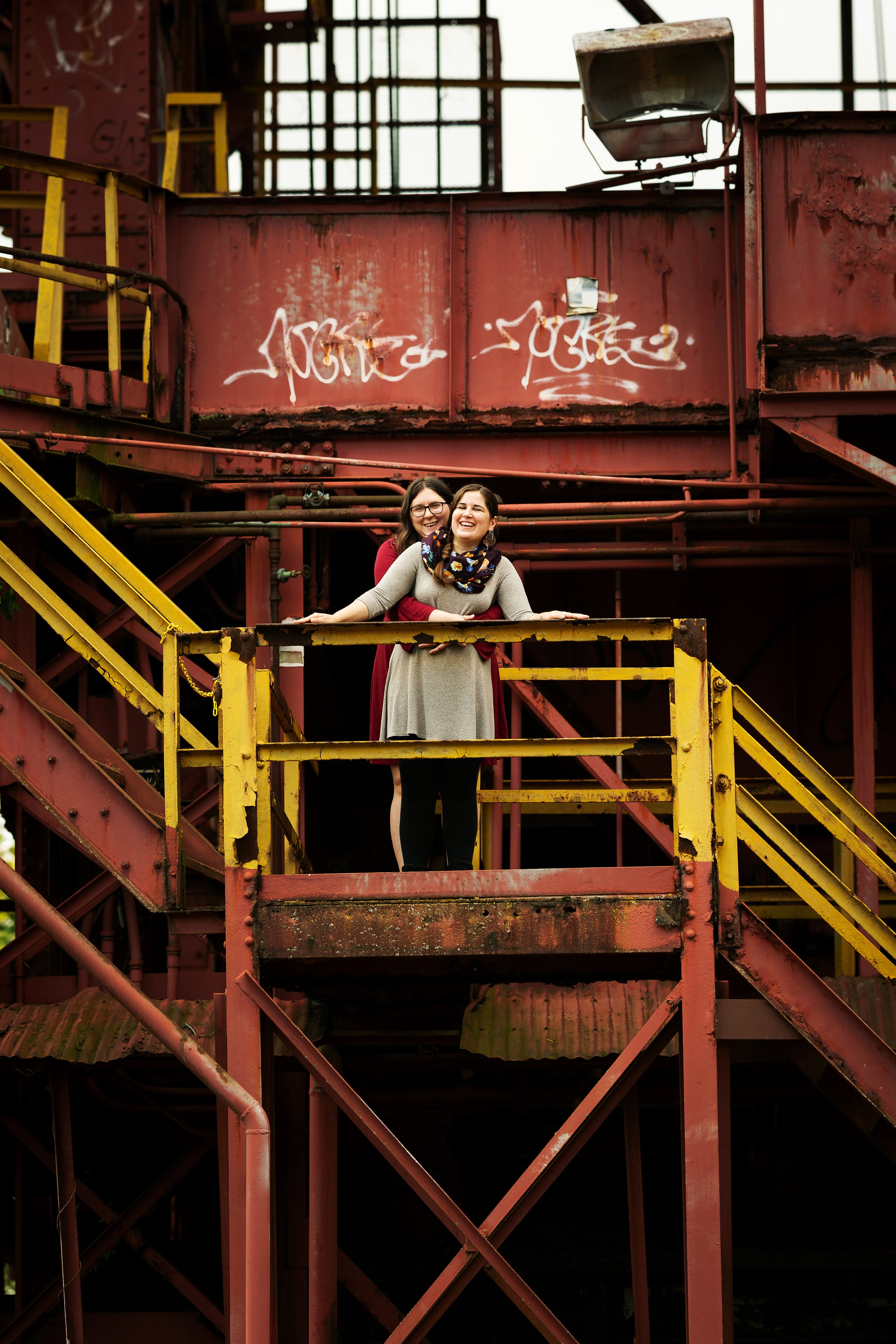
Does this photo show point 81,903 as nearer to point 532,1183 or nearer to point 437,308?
point 532,1183

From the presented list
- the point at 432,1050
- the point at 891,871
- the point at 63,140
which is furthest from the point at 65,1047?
the point at 63,140

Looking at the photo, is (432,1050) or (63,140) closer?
(432,1050)

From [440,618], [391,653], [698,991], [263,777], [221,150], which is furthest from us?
[221,150]

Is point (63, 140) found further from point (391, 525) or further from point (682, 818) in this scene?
point (682, 818)

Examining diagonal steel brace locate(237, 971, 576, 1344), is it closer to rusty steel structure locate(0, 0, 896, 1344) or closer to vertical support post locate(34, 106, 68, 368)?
rusty steel structure locate(0, 0, 896, 1344)

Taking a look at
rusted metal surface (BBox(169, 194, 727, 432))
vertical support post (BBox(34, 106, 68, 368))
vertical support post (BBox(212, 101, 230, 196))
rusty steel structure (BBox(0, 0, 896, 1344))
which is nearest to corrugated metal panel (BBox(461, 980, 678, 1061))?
rusty steel structure (BBox(0, 0, 896, 1344))

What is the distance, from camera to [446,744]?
16.7 ft

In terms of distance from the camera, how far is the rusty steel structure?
5.14 meters

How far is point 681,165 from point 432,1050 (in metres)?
5.56

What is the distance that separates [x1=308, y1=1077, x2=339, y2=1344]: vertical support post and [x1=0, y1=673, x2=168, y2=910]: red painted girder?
4.45 feet

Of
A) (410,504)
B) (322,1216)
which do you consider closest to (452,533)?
(410,504)

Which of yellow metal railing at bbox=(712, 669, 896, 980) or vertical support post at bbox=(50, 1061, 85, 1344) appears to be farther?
vertical support post at bbox=(50, 1061, 85, 1344)

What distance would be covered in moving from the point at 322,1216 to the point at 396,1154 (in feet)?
4.84

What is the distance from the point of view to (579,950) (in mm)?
5051
